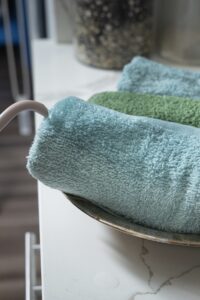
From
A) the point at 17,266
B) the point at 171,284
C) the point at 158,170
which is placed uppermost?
the point at 158,170

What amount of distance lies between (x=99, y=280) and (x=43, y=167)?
0.42ft

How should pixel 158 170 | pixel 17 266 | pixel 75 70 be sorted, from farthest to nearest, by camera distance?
pixel 17 266 → pixel 75 70 → pixel 158 170

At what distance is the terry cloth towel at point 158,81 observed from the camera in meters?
0.58

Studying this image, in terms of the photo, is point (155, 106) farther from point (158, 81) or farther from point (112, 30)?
point (112, 30)

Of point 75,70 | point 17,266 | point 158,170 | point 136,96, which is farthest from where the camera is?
point 17,266

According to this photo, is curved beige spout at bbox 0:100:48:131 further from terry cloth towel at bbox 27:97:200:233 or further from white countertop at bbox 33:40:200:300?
white countertop at bbox 33:40:200:300

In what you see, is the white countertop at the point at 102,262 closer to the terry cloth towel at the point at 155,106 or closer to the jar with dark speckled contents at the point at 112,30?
the terry cloth towel at the point at 155,106

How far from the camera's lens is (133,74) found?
23.6 inches

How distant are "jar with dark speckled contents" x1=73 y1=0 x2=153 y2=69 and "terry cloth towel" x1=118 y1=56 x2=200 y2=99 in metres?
0.23

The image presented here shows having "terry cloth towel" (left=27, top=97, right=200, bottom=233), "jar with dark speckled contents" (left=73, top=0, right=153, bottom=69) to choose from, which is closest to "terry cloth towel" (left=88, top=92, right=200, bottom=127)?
"terry cloth towel" (left=27, top=97, right=200, bottom=233)

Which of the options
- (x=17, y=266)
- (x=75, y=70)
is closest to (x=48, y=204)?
(x=75, y=70)

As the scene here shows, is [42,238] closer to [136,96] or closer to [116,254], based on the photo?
[116,254]

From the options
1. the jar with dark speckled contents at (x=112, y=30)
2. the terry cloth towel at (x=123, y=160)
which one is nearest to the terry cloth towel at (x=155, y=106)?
the terry cloth towel at (x=123, y=160)

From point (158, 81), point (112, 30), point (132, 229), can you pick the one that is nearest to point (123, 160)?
point (132, 229)
